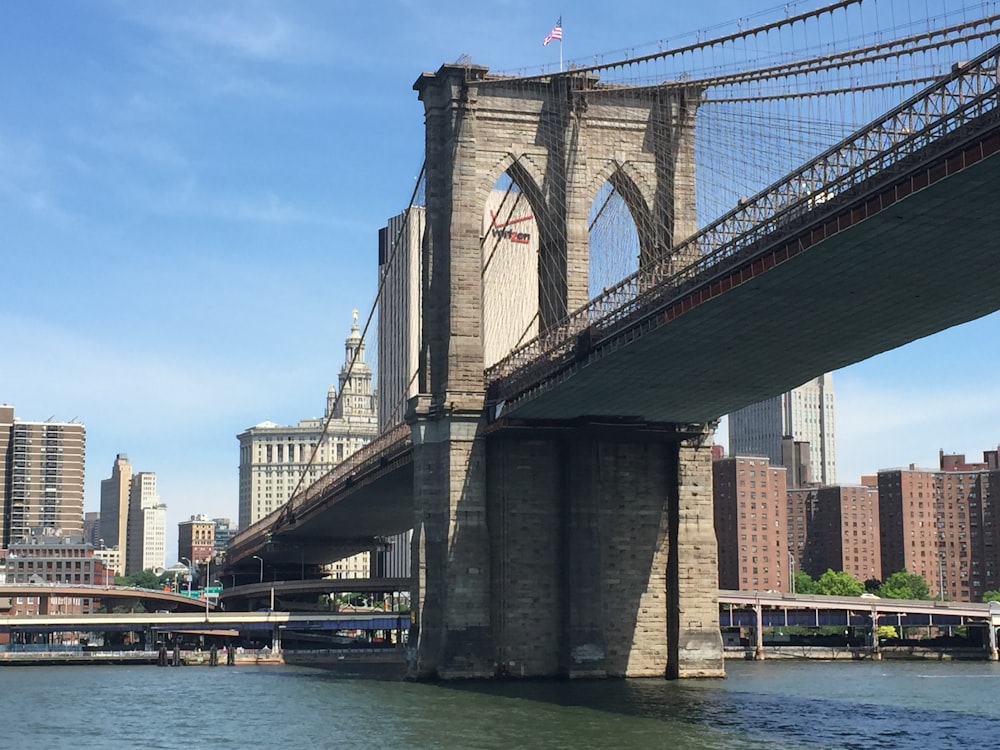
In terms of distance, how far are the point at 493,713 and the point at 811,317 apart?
61.4 ft

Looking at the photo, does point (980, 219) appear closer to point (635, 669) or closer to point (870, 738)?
point (870, 738)

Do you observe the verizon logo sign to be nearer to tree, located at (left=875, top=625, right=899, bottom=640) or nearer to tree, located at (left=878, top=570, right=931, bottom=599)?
tree, located at (left=875, top=625, right=899, bottom=640)

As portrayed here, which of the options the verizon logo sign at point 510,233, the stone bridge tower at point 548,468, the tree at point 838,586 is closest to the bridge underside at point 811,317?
the stone bridge tower at point 548,468

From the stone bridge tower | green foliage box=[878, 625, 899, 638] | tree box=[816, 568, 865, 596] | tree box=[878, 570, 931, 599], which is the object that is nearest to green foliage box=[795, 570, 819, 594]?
tree box=[816, 568, 865, 596]

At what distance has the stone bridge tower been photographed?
76062 millimetres

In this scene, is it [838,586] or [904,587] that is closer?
[838,586]

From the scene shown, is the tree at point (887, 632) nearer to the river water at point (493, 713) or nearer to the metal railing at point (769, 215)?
the river water at point (493, 713)

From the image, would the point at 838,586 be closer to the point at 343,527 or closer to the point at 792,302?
the point at 343,527

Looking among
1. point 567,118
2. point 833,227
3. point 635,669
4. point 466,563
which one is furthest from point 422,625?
point 833,227

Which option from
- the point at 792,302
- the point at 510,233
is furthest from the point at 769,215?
the point at 510,233

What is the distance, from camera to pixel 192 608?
184m

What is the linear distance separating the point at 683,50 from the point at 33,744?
1375 inches

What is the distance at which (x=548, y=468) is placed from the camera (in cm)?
7862

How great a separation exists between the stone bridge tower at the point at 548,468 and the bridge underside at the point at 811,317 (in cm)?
353
